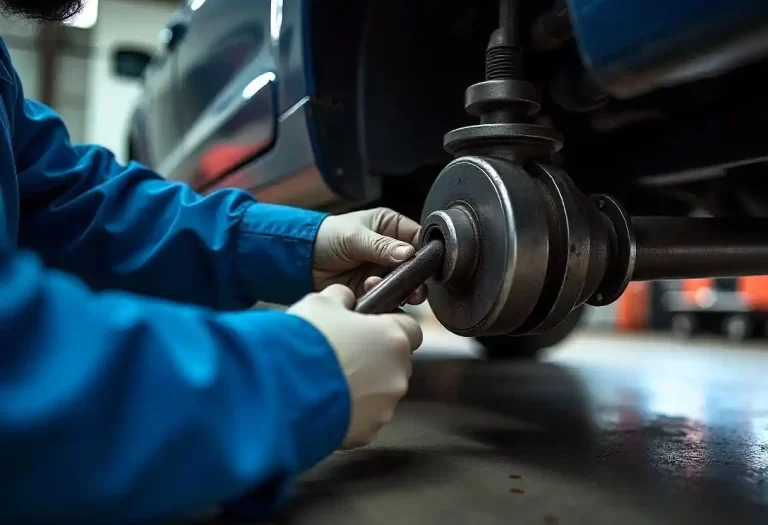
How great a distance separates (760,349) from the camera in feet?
8.21

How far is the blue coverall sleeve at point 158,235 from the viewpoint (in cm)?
84

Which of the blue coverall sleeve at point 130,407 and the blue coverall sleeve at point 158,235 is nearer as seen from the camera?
the blue coverall sleeve at point 130,407

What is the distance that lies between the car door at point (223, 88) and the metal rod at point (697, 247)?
51 cm

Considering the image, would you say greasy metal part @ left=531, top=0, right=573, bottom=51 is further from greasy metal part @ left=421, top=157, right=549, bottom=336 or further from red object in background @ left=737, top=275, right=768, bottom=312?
red object in background @ left=737, top=275, right=768, bottom=312

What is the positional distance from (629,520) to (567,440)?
0.29 m

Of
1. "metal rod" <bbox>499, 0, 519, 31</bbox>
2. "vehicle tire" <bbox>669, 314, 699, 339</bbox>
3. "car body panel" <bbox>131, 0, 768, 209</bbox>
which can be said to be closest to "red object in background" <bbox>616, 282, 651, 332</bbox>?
"vehicle tire" <bbox>669, 314, 699, 339</bbox>

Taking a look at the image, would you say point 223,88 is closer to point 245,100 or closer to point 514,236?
point 245,100

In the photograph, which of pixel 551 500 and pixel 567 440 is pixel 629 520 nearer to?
pixel 551 500

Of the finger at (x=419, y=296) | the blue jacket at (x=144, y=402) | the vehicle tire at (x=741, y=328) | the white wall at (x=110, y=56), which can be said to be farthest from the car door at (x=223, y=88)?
the white wall at (x=110, y=56)

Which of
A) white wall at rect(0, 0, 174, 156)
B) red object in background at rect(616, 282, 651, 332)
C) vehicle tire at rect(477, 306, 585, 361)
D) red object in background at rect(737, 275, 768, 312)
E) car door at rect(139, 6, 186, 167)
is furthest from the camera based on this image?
white wall at rect(0, 0, 174, 156)

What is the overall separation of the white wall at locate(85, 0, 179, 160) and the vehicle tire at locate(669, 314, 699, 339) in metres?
3.98

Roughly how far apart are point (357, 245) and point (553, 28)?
31cm

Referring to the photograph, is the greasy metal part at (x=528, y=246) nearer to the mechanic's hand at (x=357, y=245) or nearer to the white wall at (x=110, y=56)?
the mechanic's hand at (x=357, y=245)

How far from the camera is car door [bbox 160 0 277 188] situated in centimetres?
95
